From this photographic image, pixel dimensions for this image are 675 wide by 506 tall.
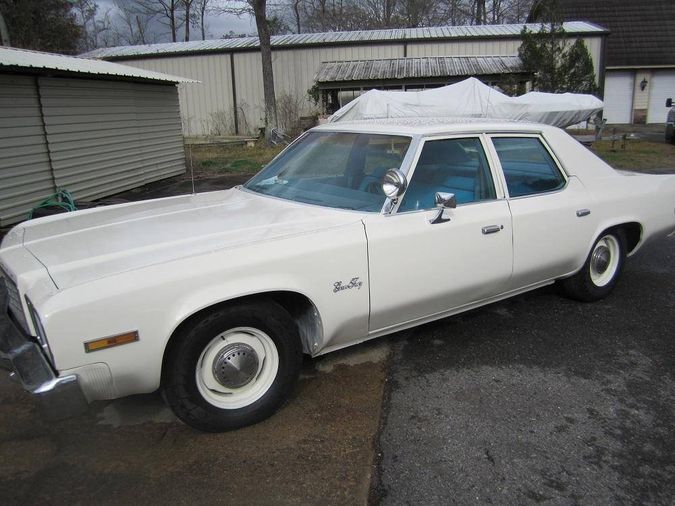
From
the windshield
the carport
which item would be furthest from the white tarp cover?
the windshield

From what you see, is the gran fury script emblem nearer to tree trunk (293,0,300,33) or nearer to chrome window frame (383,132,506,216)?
→ chrome window frame (383,132,506,216)

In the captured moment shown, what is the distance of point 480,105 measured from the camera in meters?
16.2

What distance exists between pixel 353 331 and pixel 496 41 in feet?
77.9

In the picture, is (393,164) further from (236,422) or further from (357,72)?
(357,72)

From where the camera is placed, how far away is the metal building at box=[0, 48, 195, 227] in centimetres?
798

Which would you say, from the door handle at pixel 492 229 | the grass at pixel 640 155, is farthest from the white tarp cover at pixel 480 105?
the door handle at pixel 492 229

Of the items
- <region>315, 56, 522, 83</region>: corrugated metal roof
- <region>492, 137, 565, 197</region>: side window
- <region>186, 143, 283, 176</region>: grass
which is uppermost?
<region>315, 56, 522, 83</region>: corrugated metal roof

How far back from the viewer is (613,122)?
1092 inches

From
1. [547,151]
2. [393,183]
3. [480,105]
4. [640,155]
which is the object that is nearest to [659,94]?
[640,155]

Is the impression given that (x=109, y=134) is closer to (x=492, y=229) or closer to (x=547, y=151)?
(x=547, y=151)

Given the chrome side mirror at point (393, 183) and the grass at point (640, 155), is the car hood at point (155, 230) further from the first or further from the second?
the grass at point (640, 155)

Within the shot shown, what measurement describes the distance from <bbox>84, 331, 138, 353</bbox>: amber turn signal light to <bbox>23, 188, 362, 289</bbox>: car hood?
0.27 metres

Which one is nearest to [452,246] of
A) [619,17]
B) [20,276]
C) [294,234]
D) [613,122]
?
[294,234]

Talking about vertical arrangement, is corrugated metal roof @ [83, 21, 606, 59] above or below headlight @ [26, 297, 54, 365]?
above
